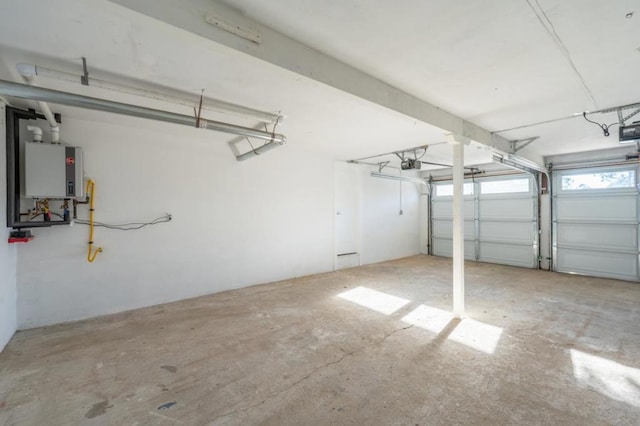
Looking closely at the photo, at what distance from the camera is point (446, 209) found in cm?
795

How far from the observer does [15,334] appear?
9.63ft

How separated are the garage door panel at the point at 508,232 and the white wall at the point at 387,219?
1.83 meters

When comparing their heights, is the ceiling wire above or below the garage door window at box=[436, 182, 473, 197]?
above

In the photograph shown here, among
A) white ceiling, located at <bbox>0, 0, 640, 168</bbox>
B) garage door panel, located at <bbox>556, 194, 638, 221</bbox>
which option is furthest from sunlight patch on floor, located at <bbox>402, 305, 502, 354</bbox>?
garage door panel, located at <bbox>556, 194, 638, 221</bbox>

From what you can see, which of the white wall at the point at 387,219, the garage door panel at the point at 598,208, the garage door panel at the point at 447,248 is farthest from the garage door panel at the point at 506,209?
the white wall at the point at 387,219

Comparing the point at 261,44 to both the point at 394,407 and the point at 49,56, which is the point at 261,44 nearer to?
the point at 49,56

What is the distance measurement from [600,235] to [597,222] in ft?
0.87

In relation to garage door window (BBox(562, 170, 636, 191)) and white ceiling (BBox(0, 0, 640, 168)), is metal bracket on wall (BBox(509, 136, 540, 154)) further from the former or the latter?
garage door window (BBox(562, 170, 636, 191))

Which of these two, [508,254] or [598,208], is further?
[508,254]

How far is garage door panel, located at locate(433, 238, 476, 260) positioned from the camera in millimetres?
7449

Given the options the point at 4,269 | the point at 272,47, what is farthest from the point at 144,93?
the point at 4,269

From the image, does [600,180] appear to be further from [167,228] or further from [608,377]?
[167,228]

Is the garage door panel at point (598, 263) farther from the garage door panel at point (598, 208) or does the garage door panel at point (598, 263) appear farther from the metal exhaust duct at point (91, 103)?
the metal exhaust duct at point (91, 103)

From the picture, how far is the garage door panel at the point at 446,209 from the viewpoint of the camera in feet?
24.4
